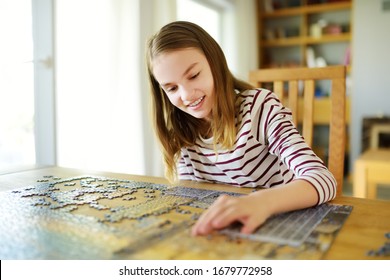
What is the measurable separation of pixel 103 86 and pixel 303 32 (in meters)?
3.32

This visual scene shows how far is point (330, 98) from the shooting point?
4.68 ft

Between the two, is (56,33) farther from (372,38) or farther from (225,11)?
(372,38)

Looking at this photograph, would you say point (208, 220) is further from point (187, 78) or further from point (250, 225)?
point (187, 78)

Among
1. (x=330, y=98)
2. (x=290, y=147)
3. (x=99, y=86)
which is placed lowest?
(x=290, y=147)

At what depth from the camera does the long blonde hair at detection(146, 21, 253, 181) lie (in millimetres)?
1139

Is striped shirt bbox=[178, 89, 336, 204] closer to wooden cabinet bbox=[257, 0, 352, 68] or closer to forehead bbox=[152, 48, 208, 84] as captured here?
forehead bbox=[152, 48, 208, 84]

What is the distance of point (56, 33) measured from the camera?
215 cm

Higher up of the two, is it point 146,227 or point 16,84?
point 16,84

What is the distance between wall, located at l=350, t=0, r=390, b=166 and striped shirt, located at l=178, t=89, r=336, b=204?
143 inches

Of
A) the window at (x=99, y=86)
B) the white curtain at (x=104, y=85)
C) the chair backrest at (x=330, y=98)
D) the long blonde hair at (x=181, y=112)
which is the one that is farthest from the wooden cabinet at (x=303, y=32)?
the long blonde hair at (x=181, y=112)

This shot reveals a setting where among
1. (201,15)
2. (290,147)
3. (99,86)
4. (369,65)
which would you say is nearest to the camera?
(290,147)

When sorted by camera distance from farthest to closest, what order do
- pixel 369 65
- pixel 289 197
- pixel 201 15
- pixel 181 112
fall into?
pixel 369 65, pixel 201 15, pixel 181 112, pixel 289 197

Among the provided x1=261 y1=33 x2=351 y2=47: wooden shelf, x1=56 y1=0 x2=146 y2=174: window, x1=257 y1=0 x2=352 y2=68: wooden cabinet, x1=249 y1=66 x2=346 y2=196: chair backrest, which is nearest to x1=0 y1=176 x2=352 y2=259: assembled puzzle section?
x1=249 y1=66 x2=346 y2=196: chair backrest

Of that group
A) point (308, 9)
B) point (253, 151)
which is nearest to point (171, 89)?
point (253, 151)
